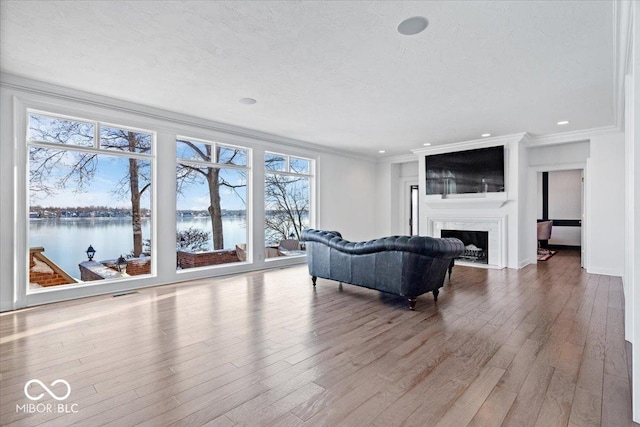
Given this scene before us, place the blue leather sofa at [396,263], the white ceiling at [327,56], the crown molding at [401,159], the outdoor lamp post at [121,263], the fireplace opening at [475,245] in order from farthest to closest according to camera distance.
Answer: the crown molding at [401,159] < the fireplace opening at [475,245] < the outdoor lamp post at [121,263] < the blue leather sofa at [396,263] < the white ceiling at [327,56]

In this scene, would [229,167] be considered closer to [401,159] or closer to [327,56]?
[327,56]

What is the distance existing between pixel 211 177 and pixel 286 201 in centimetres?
184

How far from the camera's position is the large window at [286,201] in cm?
675

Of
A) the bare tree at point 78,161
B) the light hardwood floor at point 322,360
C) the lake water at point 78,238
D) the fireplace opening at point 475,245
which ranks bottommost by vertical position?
the light hardwood floor at point 322,360

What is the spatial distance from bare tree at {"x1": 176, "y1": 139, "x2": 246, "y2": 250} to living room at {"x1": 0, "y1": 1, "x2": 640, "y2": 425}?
0.14 metres

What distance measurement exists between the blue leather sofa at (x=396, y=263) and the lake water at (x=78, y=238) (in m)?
3.10

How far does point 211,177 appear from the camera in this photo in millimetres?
5828

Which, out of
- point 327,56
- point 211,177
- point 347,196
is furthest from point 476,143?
point 211,177

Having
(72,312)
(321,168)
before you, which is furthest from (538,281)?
(72,312)

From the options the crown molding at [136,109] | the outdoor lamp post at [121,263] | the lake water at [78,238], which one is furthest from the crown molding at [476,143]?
the outdoor lamp post at [121,263]

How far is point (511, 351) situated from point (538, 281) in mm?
3326

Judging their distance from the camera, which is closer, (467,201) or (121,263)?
(121,263)

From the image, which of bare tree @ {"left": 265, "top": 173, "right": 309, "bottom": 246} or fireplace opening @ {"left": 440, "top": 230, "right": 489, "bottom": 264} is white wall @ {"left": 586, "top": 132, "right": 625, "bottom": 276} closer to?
fireplace opening @ {"left": 440, "top": 230, "right": 489, "bottom": 264}

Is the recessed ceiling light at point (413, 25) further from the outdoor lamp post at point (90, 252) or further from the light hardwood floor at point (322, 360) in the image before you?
the outdoor lamp post at point (90, 252)
